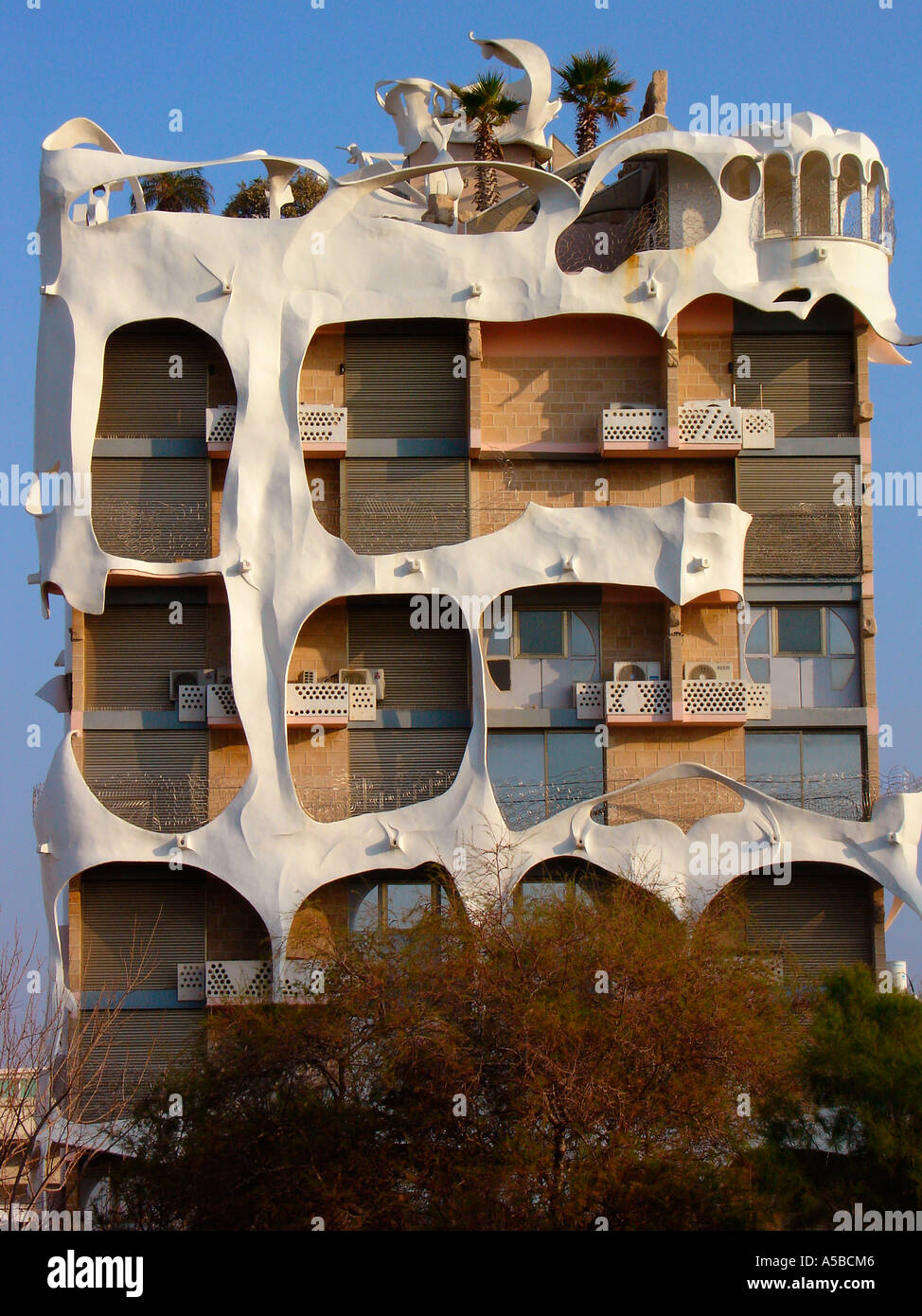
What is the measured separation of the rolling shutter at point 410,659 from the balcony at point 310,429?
2.99 meters

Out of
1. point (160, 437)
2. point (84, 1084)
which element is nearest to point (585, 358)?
point (160, 437)

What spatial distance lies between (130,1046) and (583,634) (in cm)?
1149

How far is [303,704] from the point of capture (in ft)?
121

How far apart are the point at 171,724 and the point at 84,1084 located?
741 cm

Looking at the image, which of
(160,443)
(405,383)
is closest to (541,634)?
(405,383)

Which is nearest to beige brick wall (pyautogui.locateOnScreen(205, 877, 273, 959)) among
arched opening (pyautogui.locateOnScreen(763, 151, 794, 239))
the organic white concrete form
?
the organic white concrete form

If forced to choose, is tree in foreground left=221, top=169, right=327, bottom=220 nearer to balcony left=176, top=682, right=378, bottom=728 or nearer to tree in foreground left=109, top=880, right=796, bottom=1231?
balcony left=176, top=682, right=378, bottom=728

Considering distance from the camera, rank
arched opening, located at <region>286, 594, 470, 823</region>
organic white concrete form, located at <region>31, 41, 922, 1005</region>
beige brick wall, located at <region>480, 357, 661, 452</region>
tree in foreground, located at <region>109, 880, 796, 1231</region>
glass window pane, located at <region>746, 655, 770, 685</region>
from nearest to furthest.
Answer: tree in foreground, located at <region>109, 880, 796, 1231</region> → organic white concrete form, located at <region>31, 41, 922, 1005</region> → arched opening, located at <region>286, 594, 470, 823</region> → glass window pane, located at <region>746, 655, 770, 685</region> → beige brick wall, located at <region>480, 357, 661, 452</region>

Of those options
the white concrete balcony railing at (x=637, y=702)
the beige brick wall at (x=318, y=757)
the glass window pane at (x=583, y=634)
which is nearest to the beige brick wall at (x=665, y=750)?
the white concrete balcony railing at (x=637, y=702)

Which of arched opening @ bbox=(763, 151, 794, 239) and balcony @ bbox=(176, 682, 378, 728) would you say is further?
arched opening @ bbox=(763, 151, 794, 239)

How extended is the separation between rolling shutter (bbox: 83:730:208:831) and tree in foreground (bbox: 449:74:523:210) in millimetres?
12896

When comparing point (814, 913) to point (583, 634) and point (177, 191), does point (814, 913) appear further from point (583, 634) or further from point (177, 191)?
point (177, 191)

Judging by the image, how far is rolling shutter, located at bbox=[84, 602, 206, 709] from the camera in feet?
125
